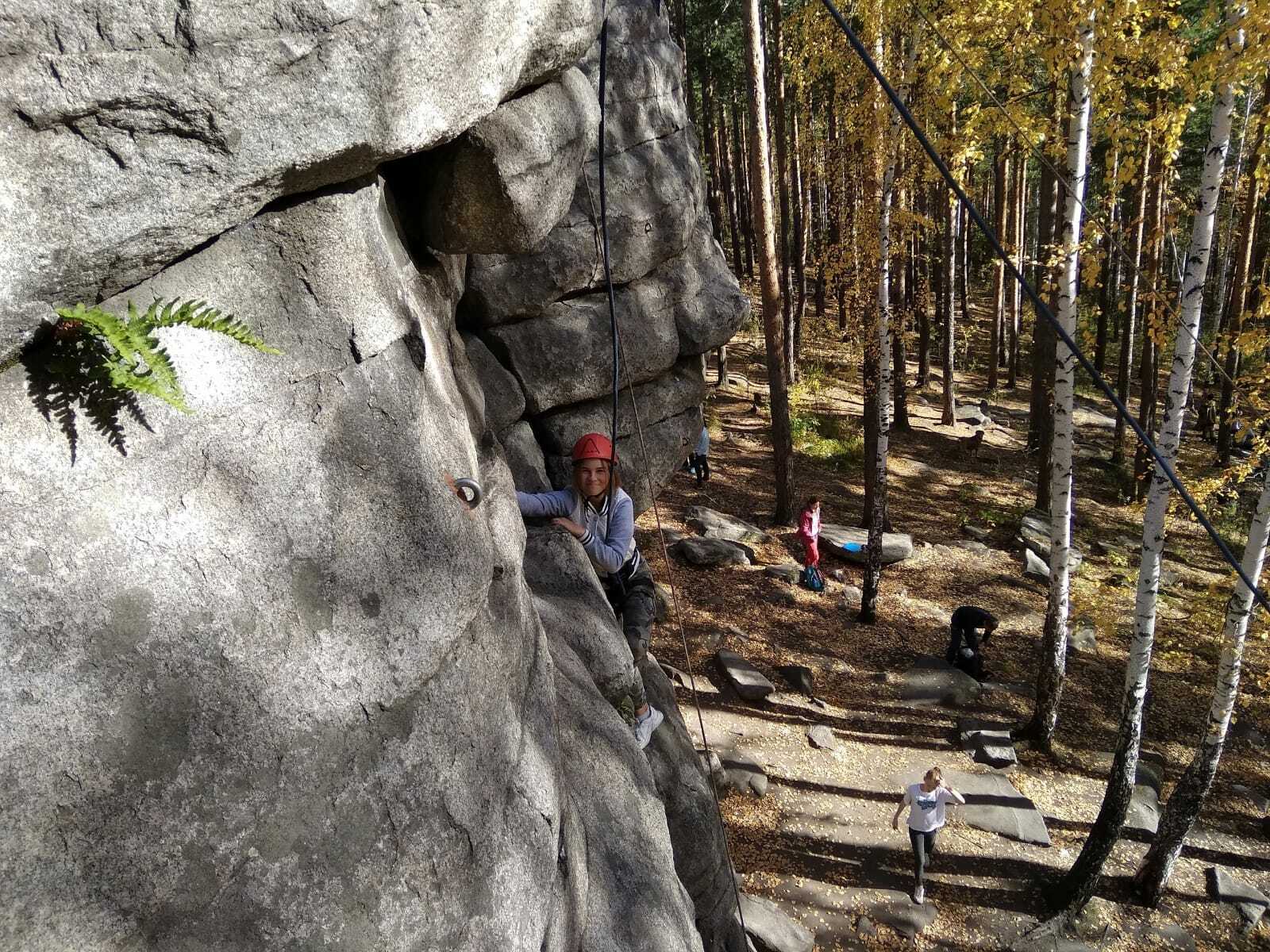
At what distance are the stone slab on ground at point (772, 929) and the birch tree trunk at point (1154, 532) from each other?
10.8 feet

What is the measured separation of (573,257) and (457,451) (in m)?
5.04

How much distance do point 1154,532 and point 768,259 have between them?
8.02 metres

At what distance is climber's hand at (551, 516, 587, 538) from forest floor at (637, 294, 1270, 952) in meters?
5.15

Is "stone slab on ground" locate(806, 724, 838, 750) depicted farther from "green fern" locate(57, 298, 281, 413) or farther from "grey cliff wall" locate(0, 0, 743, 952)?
"green fern" locate(57, 298, 281, 413)

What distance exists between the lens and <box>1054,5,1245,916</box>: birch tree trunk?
7711 millimetres

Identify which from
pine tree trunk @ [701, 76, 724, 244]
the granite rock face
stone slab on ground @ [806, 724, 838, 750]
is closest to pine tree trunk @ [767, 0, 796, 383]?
pine tree trunk @ [701, 76, 724, 244]

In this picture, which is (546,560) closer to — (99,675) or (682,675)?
(99,675)

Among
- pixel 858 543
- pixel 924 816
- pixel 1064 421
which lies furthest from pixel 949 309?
pixel 924 816

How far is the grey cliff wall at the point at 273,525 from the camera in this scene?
2.29 m

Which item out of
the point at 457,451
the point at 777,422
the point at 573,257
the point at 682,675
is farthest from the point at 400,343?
the point at 777,422

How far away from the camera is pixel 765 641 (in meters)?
13.1

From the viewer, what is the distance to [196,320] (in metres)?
2.42

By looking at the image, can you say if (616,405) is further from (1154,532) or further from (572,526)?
(1154,532)

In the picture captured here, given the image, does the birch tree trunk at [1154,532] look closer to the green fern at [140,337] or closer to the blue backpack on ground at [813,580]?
the blue backpack on ground at [813,580]
